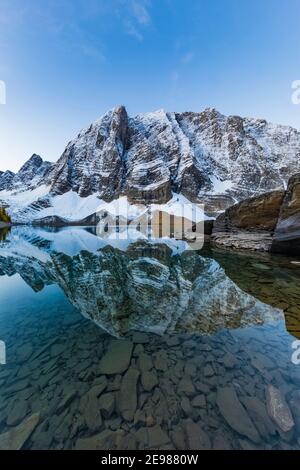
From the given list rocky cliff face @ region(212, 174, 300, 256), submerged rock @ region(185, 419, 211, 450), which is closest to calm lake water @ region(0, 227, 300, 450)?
submerged rock @ region(185, 419, 211, 450)

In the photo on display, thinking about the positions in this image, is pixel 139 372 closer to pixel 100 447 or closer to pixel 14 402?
pixel 100 447

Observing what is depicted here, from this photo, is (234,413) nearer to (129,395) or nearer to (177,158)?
(129,395)

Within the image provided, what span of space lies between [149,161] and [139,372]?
519 ft

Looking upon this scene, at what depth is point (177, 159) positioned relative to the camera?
502ft

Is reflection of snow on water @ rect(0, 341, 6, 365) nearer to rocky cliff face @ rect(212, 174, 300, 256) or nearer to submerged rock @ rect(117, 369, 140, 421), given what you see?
submerged rock @ rect(117, 369, 140, 421)

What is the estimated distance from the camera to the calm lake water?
8.63 feet

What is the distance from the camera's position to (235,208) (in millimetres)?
24125

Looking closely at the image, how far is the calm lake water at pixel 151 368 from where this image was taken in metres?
2.63

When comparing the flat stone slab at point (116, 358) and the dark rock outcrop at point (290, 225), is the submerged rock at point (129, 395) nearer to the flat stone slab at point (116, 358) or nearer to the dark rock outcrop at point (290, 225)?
the flat stone slab at point (116, 358)

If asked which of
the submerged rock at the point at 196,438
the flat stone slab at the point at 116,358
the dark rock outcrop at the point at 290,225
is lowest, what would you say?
the flat stone slab at the point at 116,358

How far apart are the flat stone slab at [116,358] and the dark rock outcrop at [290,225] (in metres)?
13.1

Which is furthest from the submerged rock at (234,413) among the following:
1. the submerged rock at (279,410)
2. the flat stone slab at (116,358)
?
the flat stone slab at (116,358)

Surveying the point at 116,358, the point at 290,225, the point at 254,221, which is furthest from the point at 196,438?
the point at 254,221

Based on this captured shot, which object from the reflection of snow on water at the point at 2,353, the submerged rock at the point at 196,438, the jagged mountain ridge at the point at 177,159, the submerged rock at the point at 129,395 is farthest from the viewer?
the jagged mountain ridge at the point at 177,159
